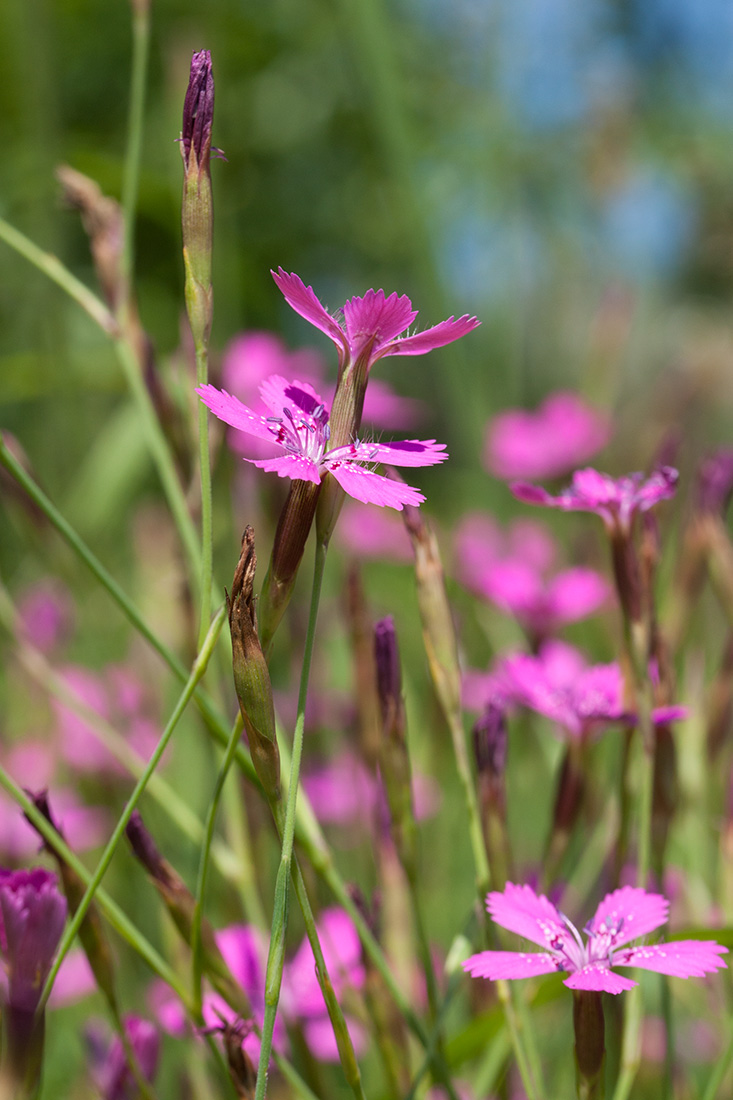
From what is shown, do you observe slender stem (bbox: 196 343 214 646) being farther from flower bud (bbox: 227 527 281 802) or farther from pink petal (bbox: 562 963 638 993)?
pink petal (bbox: 562 963 638 993)

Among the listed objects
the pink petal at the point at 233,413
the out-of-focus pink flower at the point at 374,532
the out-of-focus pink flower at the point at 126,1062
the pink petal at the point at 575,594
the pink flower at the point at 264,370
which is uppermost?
the out-of-focus pink flower at the point at 374,532

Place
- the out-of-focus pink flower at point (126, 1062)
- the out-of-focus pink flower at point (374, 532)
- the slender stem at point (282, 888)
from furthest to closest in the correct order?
the out-of-focus pink flower at point (374, 532), the out-of-focus pink flower at point (126, 1062), the slender stem at point (282, 888)

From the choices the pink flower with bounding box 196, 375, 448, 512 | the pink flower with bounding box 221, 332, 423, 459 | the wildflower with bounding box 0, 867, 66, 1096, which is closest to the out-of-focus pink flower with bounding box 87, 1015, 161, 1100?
the wildflower with bounding box 0, 867, 66, 1096

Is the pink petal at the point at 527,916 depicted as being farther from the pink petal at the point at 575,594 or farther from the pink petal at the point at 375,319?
the pink petal at the point at 575,594

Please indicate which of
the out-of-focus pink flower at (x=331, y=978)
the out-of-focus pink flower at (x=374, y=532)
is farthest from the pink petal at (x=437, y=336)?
the out-of-focus pink flower at (x=374, y=532)

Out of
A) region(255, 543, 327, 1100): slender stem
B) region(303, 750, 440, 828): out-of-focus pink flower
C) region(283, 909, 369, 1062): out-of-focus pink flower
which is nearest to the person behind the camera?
region(255, 543, 327, 1100): slender stem

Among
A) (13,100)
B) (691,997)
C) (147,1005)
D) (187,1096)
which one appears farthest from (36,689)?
(13,100)
